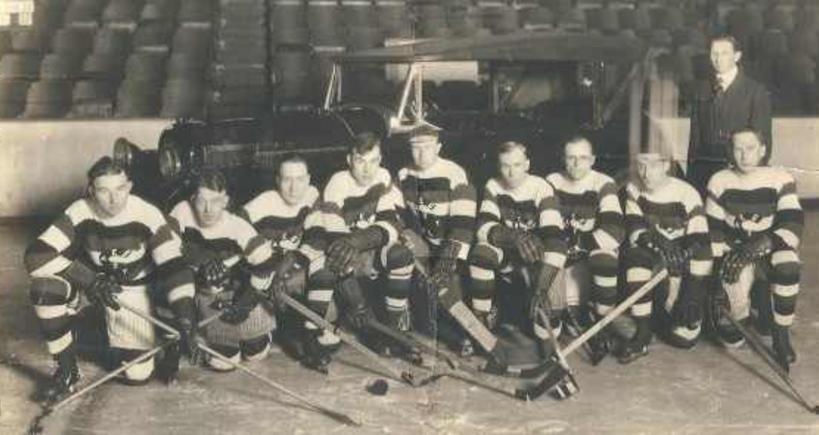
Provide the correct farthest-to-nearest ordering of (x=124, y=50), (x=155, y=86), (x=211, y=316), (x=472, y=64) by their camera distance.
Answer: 1. (x=124, y=50)
2. (x=155, y=86)
3. (x=472, y=64)
4. (x=211, y=316)

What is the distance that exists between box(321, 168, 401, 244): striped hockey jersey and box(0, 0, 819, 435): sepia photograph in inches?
0.7

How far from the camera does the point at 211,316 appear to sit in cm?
454

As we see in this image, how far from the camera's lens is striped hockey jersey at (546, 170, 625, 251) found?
482 cm

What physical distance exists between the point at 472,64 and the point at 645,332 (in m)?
1.97

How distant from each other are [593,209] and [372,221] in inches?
47.1

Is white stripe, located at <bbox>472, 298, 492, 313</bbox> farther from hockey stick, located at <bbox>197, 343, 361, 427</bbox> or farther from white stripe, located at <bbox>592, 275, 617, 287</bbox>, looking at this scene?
hockey stick, located at <bbox>197, 343, 361, 427</bbox>

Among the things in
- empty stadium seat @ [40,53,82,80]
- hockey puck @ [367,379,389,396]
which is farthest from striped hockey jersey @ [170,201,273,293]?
empty stadium seat @ [40,53,82,80]

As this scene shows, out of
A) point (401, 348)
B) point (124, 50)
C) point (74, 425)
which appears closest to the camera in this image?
point (74, 425)

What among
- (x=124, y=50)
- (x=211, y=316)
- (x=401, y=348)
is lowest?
(x=401, y=348)

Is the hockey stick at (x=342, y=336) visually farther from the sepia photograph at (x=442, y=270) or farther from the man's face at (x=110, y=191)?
the man's face at (x=110, y=191)

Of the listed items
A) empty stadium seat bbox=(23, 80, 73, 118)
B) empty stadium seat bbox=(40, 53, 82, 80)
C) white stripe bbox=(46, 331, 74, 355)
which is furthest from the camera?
empty stadium seat bbox=(40, 53, 82, 80)

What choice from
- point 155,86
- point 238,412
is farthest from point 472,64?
point 155,86

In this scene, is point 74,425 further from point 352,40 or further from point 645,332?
point 352,40

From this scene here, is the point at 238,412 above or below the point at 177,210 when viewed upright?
below
